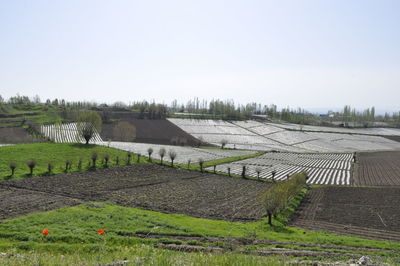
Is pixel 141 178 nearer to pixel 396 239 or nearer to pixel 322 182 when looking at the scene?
pixel 322 182

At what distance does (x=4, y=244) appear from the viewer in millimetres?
17297

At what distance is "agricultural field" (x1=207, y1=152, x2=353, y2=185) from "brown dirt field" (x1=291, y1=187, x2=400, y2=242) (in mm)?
8800

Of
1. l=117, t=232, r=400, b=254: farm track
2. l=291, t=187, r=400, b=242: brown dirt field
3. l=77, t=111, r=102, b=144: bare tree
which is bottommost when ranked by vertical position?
l=291, t=187, r=400, b=242: brown dirt field

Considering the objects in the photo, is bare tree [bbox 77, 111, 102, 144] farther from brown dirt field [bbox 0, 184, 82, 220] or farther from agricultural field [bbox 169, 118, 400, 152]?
agricultural field [bbox 169, 118, 400, 152]

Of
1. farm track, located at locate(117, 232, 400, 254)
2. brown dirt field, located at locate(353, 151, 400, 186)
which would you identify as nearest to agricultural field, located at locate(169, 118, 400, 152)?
brown dirt field, located at locate(353, 151, 400, 186)

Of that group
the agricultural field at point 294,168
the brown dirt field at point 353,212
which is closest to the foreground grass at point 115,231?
the brown dirt field at point 353,212

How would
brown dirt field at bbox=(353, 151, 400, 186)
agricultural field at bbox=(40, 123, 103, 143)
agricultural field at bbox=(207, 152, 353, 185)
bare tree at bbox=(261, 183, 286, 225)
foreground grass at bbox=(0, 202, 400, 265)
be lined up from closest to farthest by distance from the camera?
foreground grass at bbox=(0, 202, 400, 265) → bare tree at bbox=(261, 183, 286, 225) → brown dirt field at bbox=(353, 151, 400, 186) → agricultural field at bbox=(207, 152, 353, 185) → agricultural field at bbox=(40, 123, 103, 143)

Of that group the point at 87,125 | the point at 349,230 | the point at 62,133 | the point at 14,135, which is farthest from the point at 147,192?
the point at 62,133

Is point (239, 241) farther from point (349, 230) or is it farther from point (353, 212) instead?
point (353, 212)

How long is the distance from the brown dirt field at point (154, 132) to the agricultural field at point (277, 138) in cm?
397

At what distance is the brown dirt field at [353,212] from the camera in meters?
26.5

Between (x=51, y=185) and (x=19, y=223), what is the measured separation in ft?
45.9

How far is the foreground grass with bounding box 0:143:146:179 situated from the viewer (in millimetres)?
40469

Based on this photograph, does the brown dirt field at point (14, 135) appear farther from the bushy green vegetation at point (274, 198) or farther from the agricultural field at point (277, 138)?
the bushy green vegetation at point (274, 198)
